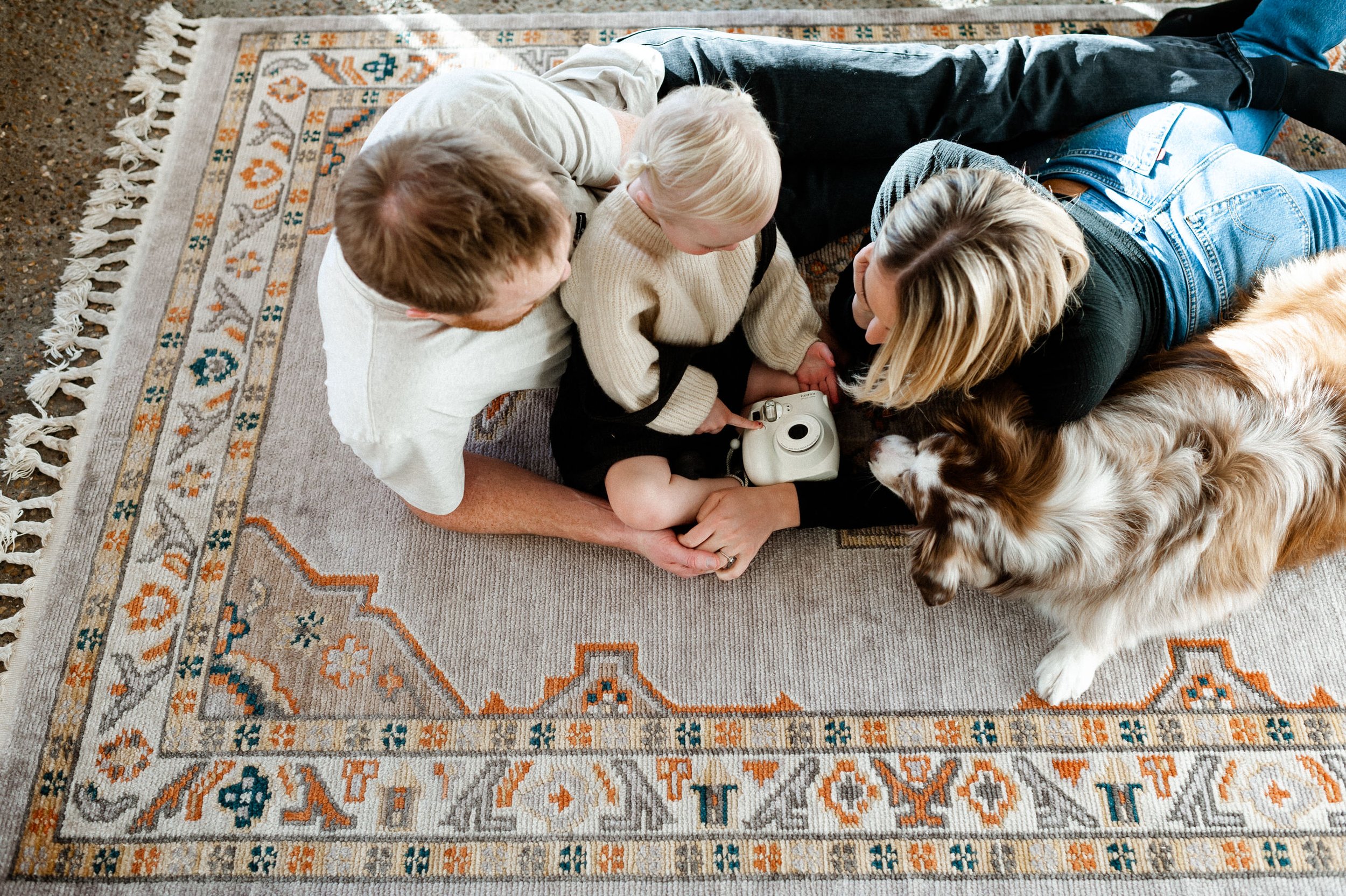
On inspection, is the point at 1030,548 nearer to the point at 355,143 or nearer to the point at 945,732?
the point at 945,732

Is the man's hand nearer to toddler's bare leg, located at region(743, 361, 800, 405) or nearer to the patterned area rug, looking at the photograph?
the patterned area rug

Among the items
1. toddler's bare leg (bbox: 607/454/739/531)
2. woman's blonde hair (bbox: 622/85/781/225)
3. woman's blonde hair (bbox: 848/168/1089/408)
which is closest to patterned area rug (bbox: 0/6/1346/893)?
toddler's bare leg (bbox: 607/454/739/531)

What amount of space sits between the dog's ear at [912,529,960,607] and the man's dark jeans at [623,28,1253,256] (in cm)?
64

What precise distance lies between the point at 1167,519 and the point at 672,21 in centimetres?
135

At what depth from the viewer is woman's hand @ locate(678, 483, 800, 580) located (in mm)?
1265

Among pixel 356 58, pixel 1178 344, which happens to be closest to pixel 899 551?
pixel 1178 344

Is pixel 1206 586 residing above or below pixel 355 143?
below

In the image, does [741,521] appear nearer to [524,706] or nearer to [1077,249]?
[524,706]

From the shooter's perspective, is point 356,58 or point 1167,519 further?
point 356,58

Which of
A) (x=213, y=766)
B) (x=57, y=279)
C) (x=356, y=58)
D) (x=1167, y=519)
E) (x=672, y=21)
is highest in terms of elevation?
(x=672, y=21)

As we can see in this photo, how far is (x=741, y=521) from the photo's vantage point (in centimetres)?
127

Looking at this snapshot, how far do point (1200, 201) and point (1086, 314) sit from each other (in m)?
0.36

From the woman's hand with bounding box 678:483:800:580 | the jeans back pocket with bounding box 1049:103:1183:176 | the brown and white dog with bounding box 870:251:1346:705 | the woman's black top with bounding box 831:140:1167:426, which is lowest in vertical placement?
the woman's hand with bounding box 678:483:800:580

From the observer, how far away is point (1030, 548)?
99 cm
